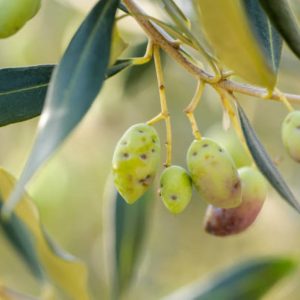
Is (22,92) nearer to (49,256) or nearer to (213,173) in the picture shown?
(213,173)

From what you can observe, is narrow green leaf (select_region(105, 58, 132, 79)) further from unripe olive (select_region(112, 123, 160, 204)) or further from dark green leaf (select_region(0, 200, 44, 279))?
dark green leaf (select_region(0, 200, 44, 279))

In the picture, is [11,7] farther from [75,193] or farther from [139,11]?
[75,193]

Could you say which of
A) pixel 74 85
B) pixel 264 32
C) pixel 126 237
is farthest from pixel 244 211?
pixel 126 237

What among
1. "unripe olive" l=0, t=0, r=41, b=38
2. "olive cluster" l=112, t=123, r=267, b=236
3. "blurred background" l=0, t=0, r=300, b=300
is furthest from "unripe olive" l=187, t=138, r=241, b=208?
"blurred background" l=0, t=0, r=300, b=300

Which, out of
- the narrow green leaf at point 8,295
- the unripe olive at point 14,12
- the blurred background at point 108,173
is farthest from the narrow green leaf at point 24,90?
the blurred background at point 108,173

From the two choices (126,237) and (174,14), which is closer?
(174,14)
